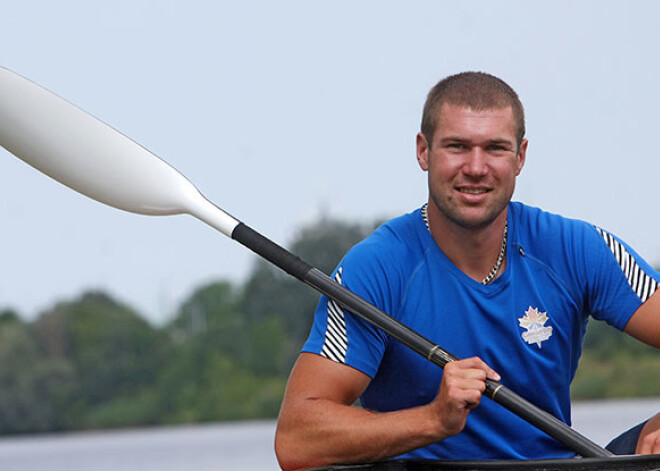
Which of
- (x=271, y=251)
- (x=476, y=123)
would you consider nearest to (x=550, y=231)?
(x=476, y=123)

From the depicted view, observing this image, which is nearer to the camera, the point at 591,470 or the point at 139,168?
the point at 591,470

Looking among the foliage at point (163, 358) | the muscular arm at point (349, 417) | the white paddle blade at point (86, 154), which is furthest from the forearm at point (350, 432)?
the foliage at point (163, 358)

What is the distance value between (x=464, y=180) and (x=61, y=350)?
20.5 m

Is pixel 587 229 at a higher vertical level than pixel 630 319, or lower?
higher

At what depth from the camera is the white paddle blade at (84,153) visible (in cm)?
272

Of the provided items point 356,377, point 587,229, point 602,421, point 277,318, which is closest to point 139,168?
point 356,377

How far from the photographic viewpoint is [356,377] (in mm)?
2219

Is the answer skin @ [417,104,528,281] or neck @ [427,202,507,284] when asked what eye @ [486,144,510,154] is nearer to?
skin @ [417,104,528,281]

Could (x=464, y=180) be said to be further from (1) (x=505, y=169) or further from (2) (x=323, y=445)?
(2) (x=323, y=445)

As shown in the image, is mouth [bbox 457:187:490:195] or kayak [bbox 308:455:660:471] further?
mouth [bbox 457:187:490:195]

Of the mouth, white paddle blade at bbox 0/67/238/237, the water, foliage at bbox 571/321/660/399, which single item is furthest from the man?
foliage at bbox 571/321/660/399

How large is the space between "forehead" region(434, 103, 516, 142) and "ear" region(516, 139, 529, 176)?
0.08 meters

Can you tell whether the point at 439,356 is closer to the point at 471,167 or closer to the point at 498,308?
the point at 498,308

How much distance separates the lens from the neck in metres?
2.35
